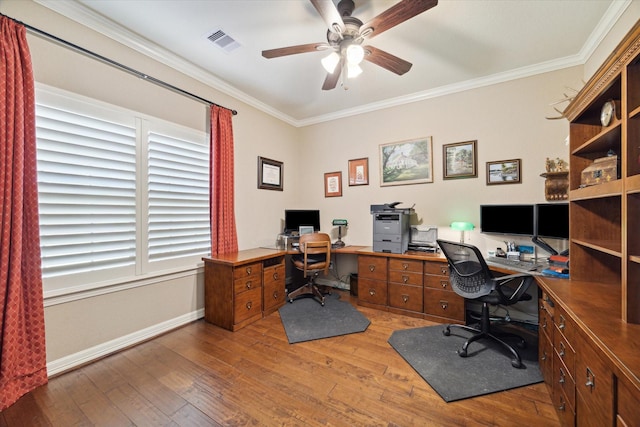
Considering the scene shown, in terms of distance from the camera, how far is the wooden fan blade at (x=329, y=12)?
1448 mm

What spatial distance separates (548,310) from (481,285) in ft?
1.50

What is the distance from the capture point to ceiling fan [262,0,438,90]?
1.48m

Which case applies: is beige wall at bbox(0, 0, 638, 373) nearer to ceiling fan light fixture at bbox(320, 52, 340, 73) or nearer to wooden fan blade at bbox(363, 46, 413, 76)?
wooden fan blade at bbox(363, 46, 413, 76)

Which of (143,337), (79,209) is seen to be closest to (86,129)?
(79,209)

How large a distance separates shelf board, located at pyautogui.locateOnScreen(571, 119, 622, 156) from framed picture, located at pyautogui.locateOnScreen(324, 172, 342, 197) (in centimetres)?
265

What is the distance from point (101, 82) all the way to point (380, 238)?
3134 mm

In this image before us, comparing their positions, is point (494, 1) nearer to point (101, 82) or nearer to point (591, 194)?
point (591, 194)

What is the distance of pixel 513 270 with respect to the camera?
216cm

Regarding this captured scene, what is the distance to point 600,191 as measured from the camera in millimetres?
1334

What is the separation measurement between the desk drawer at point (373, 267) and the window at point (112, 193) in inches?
76.6

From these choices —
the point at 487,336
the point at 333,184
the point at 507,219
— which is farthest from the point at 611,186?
the point at 333,184

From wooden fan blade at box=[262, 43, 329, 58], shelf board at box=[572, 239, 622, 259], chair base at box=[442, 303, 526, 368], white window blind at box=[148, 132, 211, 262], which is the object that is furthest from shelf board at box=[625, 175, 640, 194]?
white window blind at box=[148, 132, 211, 262]

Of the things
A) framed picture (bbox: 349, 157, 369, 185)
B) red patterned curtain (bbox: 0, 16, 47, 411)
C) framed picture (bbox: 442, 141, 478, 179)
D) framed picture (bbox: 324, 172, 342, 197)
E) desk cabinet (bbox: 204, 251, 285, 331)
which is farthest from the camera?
framed picture (bbox: 324, 172, 342, 197)

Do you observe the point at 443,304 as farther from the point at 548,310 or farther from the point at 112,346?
the point at 112,346
